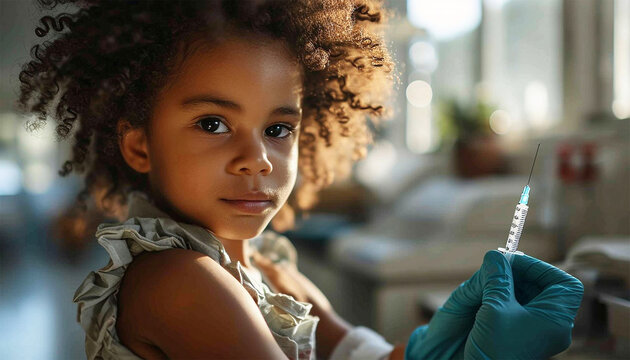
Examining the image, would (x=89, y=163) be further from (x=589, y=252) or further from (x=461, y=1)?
(x=461, y=1)

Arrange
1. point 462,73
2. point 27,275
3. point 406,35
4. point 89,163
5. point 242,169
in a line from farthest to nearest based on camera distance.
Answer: point 462,73
point 27,275
point 406,35
point 89,163
point 242,169

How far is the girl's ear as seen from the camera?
0.67 metres

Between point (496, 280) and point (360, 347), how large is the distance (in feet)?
1.01

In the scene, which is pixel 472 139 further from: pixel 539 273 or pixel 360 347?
pixel 539 273

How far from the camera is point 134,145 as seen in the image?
68 cm

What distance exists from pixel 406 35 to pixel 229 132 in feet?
9.07

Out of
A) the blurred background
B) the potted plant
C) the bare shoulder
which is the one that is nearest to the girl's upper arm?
the bare shoulder

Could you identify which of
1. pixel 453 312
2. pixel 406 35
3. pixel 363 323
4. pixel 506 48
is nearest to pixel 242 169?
pixel 453 312

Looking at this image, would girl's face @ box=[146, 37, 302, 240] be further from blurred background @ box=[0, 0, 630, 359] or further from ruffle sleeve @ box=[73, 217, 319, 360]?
blurred background @ box=[0, 0, 630, 359]

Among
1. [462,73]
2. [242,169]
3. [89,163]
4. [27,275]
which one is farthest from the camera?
[462,73]

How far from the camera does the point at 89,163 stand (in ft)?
2.78

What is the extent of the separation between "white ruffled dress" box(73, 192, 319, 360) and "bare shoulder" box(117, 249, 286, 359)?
24mm

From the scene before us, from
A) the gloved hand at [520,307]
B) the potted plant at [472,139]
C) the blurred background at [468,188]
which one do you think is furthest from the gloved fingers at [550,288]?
the potted plant at [472,139]

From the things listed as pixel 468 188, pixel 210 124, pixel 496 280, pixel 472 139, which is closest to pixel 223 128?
pixel 210 124
